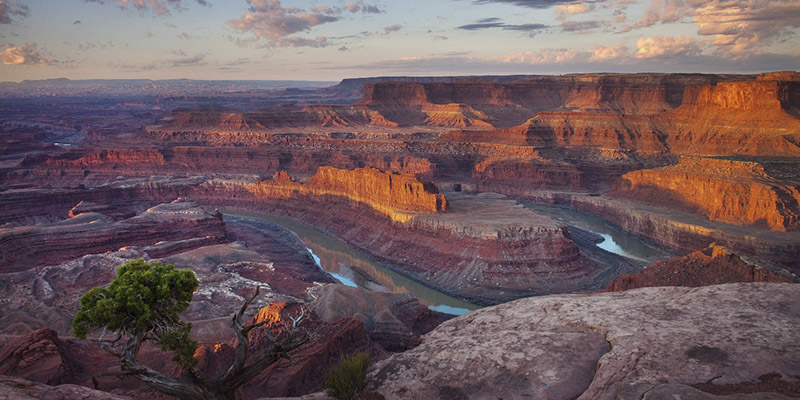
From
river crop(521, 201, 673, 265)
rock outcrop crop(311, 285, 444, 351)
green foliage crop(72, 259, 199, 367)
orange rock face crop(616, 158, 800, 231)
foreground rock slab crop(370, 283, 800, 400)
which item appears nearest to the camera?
green foliage crop(72, 259, 199, 367)

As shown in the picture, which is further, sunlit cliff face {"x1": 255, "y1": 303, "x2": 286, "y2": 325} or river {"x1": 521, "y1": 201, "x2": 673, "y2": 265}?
river {"x1": 521, "y1": 201, "x2": 673, "y2": 265}

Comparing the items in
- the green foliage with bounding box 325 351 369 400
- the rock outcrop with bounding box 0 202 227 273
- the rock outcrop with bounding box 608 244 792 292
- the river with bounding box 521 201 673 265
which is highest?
the green foliage with bounding box 325 351 369 400

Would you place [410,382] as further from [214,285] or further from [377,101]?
[377,101]

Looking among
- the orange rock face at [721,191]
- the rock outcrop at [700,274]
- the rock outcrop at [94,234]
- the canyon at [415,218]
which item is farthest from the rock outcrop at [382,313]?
the orange rock face at [721,191]

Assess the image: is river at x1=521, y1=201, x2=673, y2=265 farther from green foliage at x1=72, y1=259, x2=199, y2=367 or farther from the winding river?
green foliage at x1=72, y1=259, x2=199, y2=367

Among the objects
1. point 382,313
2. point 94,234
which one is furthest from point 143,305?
point 94,234

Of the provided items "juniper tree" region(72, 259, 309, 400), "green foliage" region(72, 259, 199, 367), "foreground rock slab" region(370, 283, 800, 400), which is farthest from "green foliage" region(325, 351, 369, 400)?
"green foliage" region(72, 259, 199, 367)

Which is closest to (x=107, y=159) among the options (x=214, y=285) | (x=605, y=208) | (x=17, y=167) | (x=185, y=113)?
(x=17, y=167)
